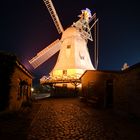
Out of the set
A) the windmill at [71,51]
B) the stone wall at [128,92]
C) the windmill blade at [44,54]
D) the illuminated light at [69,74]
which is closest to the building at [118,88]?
the stone wall at [128,92]

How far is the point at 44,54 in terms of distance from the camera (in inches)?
1633

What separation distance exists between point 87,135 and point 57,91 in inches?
1131

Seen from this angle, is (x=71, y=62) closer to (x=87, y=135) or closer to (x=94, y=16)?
(x=94, y=16)

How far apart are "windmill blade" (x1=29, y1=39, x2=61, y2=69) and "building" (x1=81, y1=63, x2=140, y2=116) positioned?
68.0ft

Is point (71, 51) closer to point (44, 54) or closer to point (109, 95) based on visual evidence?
point (44, 54)

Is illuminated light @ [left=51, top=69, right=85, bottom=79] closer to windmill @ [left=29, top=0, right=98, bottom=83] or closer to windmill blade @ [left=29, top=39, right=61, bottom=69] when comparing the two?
windmill @ [left=29, top=0, right=98, bottom=83]

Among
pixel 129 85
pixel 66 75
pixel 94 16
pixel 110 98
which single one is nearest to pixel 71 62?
pixel 66 75

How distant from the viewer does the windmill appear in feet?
120

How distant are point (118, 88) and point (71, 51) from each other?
79.6 feet

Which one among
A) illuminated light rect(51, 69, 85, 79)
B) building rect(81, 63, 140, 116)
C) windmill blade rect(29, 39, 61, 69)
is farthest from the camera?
windmill blade rect(29, 39, 61, 69)

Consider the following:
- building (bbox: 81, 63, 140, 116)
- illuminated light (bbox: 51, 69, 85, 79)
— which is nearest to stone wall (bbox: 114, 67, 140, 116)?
building (bbox: 81, 63, 140, 116)

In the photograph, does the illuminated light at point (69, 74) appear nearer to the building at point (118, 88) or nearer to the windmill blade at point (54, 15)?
the windmill blade at point (54, 15)

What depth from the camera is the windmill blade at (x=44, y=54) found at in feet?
133

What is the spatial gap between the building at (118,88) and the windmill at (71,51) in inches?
550
